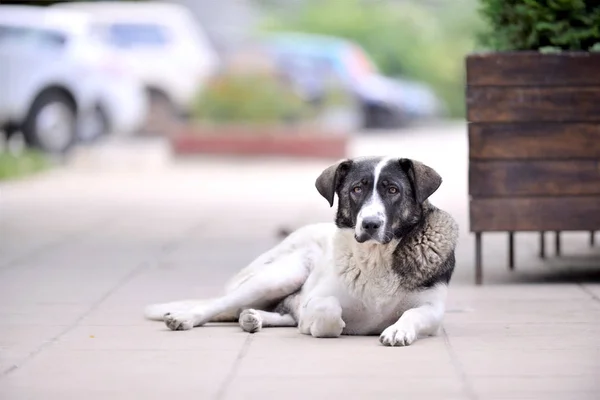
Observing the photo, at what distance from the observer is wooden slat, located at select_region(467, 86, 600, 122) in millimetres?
8734

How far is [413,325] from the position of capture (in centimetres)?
659

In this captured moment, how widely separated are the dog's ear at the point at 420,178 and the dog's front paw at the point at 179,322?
1.41 m

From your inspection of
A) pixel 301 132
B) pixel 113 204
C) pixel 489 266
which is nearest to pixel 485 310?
pixel 489 266

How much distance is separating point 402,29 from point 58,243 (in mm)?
29643

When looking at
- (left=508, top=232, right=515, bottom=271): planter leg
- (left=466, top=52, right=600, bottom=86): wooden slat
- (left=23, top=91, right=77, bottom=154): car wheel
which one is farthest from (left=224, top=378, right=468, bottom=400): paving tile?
(left=23, top=91, right=77, bottom=154): car wheel

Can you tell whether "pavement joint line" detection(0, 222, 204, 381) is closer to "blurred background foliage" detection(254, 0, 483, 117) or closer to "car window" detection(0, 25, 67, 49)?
"car window" detection(0, 25, 67, 49)

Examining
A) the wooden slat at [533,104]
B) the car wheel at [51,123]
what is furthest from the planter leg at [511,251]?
the car wheel at [51,123]

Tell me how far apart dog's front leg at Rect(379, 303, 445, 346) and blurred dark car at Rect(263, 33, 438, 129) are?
2149cm

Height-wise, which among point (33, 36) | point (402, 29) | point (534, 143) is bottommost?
point (534, 143)

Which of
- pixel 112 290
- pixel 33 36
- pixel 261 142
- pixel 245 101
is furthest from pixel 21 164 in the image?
pixel 112 290

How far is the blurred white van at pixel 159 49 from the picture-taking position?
1081 inches

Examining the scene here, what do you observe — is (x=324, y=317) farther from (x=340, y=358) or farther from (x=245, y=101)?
(x=245, y=101)

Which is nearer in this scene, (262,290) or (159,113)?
(262,290)

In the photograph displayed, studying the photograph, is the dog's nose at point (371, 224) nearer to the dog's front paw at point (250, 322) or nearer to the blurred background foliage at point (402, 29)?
the dog's front paw at point (250, 322)
